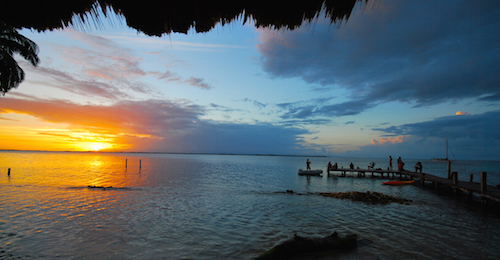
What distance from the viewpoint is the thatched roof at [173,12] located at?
3.34 metres

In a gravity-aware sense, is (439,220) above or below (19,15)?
below

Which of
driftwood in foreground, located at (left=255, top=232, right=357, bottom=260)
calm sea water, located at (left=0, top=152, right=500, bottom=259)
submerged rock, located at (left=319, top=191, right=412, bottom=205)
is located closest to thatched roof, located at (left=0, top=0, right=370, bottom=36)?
driftwood in foreground, located at (left=255, top=232, right=357, bottom=260)

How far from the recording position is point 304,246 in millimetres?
7531

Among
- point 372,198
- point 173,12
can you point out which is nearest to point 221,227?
point 173,12

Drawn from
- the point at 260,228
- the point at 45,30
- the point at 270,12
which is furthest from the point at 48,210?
the point at 270,12

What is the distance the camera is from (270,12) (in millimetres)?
3578

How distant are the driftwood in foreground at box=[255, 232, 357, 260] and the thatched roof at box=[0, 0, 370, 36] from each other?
6.22 meters

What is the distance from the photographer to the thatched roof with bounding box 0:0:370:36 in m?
3.34

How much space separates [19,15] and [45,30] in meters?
0.57

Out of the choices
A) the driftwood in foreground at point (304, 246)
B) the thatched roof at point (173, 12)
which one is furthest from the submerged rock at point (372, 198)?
the thatched roof at point (173, 12)

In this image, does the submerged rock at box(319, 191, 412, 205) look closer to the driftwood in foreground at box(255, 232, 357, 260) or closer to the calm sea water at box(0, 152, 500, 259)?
the calm sea water at box(0, 152, 500, 259)

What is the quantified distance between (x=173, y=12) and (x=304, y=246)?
7696 millimetres

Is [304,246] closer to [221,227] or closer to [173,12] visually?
[221,227]

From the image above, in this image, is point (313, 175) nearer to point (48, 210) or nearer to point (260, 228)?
point (260, 228)
